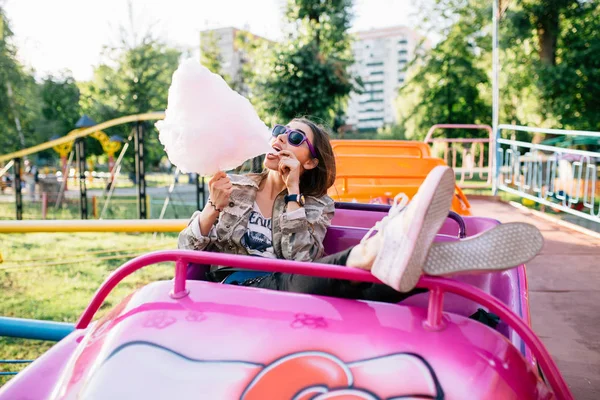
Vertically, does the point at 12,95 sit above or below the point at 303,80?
above

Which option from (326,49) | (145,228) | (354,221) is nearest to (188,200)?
(326,49)

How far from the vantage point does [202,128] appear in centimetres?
150

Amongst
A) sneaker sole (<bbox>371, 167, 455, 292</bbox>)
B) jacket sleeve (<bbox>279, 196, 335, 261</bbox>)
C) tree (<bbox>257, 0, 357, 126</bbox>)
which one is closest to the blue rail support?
jacket sleeve (<bbox>279, 196, 335, 261</bbox>)

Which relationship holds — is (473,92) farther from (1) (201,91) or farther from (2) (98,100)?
(1) (201,91)

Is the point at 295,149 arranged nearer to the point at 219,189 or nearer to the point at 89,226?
the point at 219,189

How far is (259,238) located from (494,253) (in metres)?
1.05

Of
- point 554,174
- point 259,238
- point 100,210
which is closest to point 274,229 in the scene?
point 259,238

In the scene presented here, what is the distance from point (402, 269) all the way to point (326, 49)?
1127 centimetres

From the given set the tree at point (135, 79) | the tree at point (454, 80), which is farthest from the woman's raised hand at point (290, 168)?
the tree at point (135, 79)

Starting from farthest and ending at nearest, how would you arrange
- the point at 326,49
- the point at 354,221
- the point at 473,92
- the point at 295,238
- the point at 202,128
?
the point at 473,92
the point at 326,49
the point at 354,221
the point at 295,238
the point at 202,128

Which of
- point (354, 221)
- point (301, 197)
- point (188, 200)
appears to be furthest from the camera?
point (188, 200)

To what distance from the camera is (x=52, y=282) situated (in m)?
4.82

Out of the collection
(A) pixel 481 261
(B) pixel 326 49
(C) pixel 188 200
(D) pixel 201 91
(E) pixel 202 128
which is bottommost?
(C) pixel 188 200

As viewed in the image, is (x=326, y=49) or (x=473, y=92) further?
(x=473, y=92)
